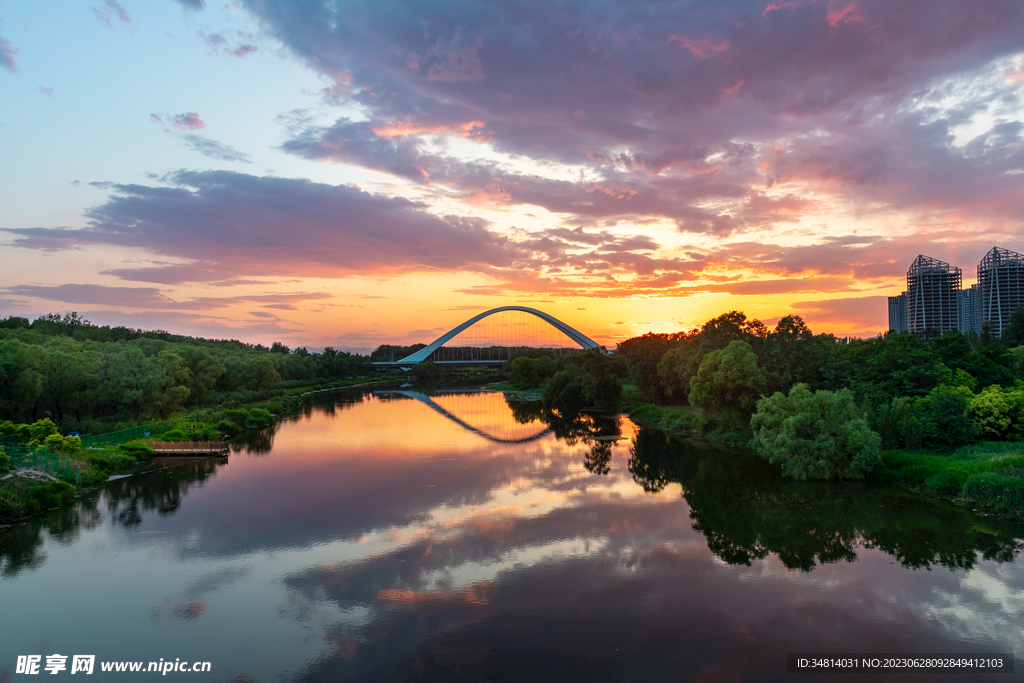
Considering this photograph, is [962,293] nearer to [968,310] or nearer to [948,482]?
[968,310]

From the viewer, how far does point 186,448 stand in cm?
2397

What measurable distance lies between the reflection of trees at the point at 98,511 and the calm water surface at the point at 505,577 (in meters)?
0.09

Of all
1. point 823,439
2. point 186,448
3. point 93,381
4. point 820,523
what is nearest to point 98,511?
point 186,448

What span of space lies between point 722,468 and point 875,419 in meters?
5.39

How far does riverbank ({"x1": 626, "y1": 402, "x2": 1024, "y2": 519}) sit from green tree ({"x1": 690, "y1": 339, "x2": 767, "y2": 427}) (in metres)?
6.44

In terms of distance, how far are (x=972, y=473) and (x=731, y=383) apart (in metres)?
9.56

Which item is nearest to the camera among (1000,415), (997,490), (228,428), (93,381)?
(997,490)

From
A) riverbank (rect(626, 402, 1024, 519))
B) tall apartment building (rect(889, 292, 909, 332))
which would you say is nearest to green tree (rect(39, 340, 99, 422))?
riverbank (rect(626, 402, 1024, 519))

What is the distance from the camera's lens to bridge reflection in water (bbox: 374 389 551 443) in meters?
29.4

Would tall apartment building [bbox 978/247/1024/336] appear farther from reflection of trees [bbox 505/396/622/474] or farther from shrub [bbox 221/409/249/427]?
shrub [bbox 221/409/249/427]

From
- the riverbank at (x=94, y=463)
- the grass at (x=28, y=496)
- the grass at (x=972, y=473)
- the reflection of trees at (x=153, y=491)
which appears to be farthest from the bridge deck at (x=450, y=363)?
the grass at (x=972, y=473)

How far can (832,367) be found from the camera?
78.5ft

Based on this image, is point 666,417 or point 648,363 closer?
point 666,417

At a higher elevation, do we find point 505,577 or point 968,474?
point 968,474
